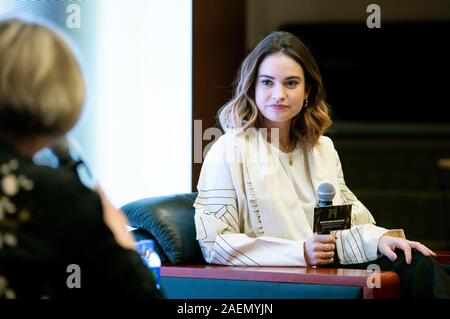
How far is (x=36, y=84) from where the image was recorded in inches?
52.3

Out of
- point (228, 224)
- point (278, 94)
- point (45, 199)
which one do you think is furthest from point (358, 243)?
point (45, 199)

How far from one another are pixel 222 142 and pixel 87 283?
4.96 ft

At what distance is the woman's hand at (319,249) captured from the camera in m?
2.61

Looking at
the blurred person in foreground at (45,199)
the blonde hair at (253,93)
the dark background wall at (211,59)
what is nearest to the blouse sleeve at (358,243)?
the blonde hair at (253,93)

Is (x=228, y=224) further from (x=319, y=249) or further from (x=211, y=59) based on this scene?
(x=211, y=59)

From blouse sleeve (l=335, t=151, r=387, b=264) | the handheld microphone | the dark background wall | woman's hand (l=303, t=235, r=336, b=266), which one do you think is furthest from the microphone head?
the dark background wall

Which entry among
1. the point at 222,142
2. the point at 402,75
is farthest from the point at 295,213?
the point at 402,75

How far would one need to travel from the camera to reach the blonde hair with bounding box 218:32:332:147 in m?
2.86

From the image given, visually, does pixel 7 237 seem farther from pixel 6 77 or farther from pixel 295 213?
pixel 295 213

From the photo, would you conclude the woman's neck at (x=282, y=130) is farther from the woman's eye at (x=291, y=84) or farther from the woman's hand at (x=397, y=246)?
the woman's hand at (x=397, y=246)

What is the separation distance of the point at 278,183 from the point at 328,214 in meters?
0.36

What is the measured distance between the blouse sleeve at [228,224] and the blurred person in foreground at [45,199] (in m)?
1.30

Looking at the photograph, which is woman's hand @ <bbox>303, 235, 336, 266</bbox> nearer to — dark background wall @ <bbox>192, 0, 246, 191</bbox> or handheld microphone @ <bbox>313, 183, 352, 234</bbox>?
handheld microphone @ <bbox>313, 183, 352, 234</bbox>

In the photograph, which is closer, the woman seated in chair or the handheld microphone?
the handheld microphone
